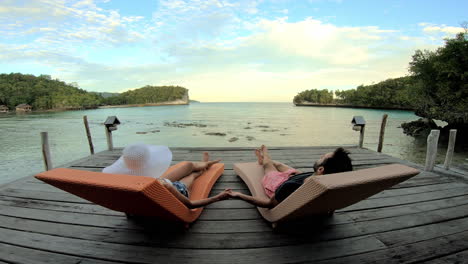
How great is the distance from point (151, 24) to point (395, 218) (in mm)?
12151

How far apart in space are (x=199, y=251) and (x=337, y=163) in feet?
4.36

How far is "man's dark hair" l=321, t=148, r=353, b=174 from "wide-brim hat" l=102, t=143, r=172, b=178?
54.9 inches

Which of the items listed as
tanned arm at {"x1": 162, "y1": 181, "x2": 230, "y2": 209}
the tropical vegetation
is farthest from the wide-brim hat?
the tropical vegetation

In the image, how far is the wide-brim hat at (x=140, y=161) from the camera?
5.47 feet

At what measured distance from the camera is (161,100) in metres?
116

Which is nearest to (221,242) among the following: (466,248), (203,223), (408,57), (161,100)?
(203,223)

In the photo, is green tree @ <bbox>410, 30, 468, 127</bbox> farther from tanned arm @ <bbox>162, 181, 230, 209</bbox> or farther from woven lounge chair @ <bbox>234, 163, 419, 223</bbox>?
tanned arm @ <bbox>162, 181, 230, 209</bbox>

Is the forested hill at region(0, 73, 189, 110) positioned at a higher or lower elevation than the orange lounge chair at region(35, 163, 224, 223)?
higher

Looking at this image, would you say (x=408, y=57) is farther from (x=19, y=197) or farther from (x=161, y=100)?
(x=161, y=100)

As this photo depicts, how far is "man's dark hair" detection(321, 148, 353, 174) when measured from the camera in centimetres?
176

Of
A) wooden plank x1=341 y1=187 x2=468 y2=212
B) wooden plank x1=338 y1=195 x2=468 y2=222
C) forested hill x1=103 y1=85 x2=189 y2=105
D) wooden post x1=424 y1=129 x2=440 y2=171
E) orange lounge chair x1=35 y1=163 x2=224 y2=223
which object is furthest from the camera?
forested hill x1=103 y1=85 x2=189 y2=105

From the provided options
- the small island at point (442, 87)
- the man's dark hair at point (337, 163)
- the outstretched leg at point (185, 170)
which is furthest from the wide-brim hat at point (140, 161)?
the small island at point (442, 87)

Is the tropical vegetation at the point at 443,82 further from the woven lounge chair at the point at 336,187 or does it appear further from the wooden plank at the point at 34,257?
the wooden plank at the point at 34,257

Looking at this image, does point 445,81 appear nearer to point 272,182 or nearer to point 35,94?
point 272,182
